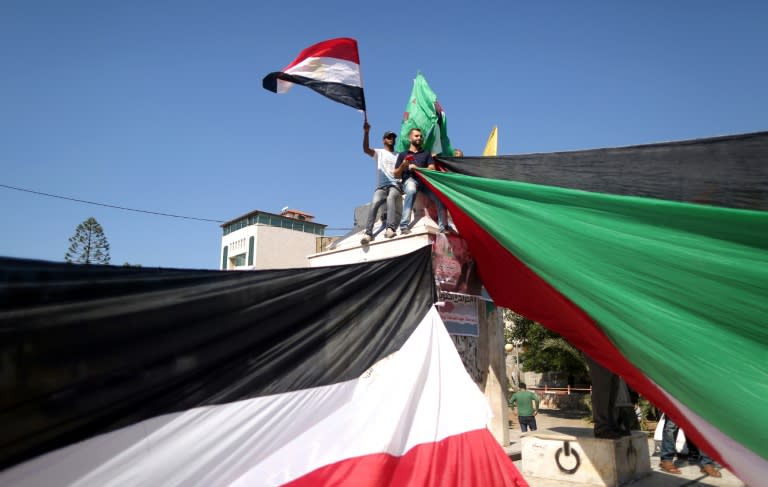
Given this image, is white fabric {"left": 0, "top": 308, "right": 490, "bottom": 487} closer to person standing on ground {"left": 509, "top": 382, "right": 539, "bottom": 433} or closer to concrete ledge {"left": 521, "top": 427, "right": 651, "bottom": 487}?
concrete ledge {"left": 521, "top": 427, "right": 651, "bottom": 487}

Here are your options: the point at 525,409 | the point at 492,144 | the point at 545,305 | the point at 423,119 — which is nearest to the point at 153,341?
the point at 545,305

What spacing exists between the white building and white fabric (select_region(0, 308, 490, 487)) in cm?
4197

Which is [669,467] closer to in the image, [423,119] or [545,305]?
[545,305]

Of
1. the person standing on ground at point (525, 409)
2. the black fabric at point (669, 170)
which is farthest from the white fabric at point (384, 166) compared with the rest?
the person standing on ground at point (525, 409)

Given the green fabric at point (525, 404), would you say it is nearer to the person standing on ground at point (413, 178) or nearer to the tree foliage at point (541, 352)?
the person standing on ground at point (413, 178)

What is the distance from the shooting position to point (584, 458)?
17.4ft

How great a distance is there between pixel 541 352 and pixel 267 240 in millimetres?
30823

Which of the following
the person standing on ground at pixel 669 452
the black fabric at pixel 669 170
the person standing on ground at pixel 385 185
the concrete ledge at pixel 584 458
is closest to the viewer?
the black fabric at pixel 669 170

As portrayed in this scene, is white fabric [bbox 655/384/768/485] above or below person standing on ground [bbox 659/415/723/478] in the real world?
→ above

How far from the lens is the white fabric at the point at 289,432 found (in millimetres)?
2271

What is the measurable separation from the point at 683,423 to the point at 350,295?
8.24ft

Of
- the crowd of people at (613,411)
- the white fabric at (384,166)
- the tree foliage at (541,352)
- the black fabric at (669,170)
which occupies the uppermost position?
the white fabric at (384,166)

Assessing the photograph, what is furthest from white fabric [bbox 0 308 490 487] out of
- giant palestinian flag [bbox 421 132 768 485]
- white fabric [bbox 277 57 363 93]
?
white fabric [bbox 277 57 363 93]

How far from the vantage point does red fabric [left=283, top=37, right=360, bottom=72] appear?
18.5ft
